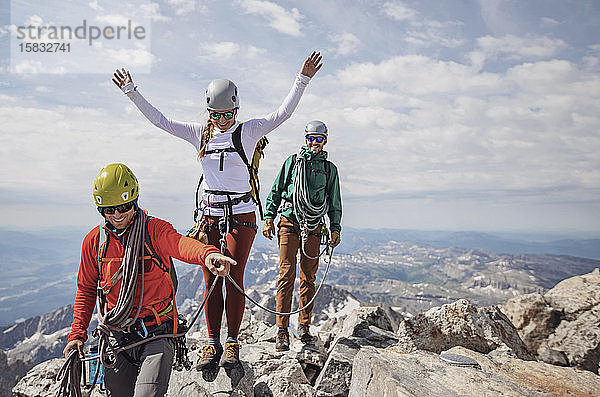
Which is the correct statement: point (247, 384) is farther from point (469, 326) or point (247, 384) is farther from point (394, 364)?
point (469, 326)

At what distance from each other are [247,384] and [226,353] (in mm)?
740

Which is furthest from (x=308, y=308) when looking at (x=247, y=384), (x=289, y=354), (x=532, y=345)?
(x=532, y=345)

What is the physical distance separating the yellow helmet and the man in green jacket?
13.2ft

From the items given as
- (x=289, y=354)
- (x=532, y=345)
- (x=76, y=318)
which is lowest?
(x=532, y=345)

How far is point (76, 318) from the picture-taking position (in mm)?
4789

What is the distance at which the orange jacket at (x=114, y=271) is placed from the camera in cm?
471

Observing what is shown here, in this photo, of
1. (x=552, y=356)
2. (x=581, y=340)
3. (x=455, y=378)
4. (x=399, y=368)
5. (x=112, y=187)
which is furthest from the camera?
(x=581, y=340)

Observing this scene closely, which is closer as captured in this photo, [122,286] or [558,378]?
[122,286]

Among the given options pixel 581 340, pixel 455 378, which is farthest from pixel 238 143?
pixel 581 340

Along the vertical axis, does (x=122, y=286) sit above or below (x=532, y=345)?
above

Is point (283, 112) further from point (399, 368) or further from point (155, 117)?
point (399, 368)

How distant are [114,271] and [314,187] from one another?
5.06m

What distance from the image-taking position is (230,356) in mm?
6254

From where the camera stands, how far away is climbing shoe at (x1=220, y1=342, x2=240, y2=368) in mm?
6211
